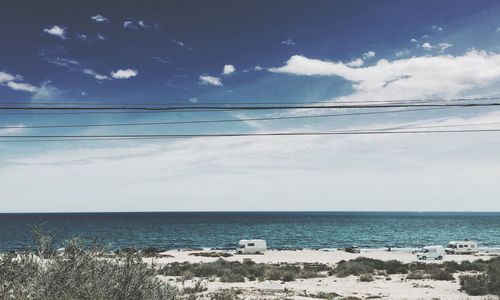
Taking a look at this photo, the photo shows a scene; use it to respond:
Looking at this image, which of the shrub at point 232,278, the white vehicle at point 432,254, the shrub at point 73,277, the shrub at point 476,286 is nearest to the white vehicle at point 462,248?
the white vehicle at point 432,254

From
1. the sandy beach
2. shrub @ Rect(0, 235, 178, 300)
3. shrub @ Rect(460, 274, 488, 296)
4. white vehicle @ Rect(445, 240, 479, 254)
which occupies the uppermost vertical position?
shrub @ Rect(0, 235, 178, 300)

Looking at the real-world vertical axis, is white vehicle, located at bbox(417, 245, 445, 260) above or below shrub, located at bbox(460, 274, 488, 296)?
below

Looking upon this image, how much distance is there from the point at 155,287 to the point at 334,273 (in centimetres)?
2790

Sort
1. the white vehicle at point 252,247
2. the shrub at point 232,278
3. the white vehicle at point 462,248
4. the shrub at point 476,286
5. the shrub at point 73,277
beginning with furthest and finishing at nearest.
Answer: the white vehicle at point 462,248, the white vehicle at point 252,247, the shrub at point 232,278, the shrub at point 476,286, the shrub at point 73,277

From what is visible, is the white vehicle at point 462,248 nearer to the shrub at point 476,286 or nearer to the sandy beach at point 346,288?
the sandy beach at point 346,288

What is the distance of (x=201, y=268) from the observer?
1417 inches

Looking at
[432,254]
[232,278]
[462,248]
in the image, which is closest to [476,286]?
[232,278]

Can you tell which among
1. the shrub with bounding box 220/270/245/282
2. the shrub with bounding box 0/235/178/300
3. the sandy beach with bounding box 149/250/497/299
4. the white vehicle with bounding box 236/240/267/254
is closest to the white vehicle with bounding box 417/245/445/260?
the sandy beach with bounding box 149/250/497/299

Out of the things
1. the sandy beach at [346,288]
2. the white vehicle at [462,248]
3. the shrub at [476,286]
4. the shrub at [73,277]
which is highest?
the shrub at [73,277]

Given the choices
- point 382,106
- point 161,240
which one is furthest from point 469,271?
point 161,240

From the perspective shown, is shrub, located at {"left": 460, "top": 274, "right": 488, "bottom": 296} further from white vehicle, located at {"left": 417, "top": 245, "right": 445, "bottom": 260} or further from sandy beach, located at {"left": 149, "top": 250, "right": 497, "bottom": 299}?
white vehicle, located at {"left": 417, "top": 245, "right": 445, "bottom": 260}

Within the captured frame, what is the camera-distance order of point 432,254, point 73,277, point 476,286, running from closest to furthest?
point 73,277
point 476,286
point 432,254

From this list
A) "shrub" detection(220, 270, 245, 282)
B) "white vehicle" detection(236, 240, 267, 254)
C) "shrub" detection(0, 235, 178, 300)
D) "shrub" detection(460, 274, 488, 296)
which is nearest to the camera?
"shrub" detection(0, 235, 178, 300)

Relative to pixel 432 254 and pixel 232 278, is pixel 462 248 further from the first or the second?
pixel 232 278
